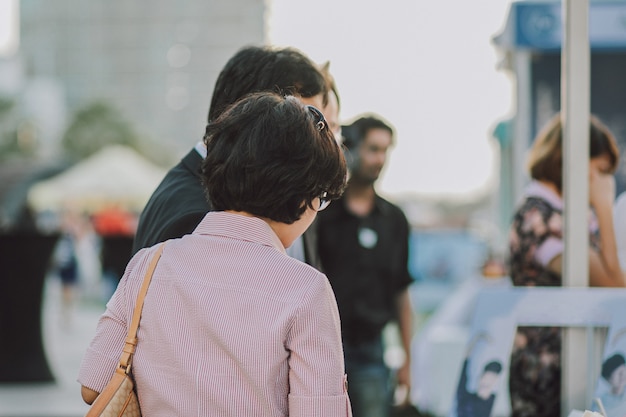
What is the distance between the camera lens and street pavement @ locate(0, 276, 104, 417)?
8086 mm

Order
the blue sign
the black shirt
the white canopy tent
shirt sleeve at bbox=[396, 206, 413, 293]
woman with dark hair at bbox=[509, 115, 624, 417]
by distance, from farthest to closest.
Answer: the white canopy tent, the blue sign, shirt sleeve at bbox=[396, 206, 413, 293], the black shirt, woman with dark hair at bbox=[509, 115, 624, 417]

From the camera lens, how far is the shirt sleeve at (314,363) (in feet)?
5.60

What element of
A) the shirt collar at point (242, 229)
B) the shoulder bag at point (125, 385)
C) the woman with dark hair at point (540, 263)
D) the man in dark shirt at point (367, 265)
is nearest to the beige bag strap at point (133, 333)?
the shoulder bag at point (125, 385)

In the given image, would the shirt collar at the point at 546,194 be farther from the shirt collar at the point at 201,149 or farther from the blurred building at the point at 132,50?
the blurred building at the point at 132,50

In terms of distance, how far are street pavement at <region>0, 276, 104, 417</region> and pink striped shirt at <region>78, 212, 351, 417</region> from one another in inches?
192

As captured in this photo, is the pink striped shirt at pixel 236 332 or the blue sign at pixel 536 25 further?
the blue sign at pixel 536 25

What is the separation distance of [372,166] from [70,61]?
8216 cm

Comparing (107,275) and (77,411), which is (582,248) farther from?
(107,275)

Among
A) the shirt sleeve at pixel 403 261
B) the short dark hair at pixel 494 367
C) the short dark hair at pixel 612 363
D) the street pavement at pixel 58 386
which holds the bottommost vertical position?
the street pavement at pixel 58 386

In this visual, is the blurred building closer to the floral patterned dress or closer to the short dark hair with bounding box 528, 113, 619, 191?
the short dark hair with bounding box 528, 113, 619, 191

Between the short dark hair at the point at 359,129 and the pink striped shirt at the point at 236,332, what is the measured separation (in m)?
2.72

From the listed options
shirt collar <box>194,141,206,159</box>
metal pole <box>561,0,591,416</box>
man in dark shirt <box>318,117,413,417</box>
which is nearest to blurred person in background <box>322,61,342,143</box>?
shirt collar <box>194,141,206,159</box>

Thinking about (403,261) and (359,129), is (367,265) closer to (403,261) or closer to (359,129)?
(403,261)

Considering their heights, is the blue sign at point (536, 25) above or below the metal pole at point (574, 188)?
above
